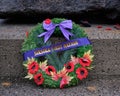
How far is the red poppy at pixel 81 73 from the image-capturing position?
4.14 metres

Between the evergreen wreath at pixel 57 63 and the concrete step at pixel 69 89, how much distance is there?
3.0 inches

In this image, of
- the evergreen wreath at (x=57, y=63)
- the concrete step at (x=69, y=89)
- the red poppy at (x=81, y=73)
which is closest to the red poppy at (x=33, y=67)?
the evergreen wreath at (x=57, y=63)

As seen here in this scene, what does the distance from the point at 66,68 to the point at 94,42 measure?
48 centimetres

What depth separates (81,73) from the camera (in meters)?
4.18

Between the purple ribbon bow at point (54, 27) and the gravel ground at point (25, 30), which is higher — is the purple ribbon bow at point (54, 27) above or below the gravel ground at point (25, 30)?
above

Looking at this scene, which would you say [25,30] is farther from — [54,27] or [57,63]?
[57,63]

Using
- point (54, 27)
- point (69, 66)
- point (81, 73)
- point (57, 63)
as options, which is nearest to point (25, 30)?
point (54, 27)

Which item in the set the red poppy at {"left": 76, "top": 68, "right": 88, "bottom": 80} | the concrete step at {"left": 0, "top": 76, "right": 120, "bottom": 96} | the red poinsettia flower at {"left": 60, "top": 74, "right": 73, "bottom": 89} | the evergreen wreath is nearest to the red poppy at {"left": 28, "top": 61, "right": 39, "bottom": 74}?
the evergreen wreath

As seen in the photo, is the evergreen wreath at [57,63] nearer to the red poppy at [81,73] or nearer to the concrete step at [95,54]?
the red poppy at [81,73]

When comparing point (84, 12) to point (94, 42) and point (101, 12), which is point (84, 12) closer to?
point (101, 12)

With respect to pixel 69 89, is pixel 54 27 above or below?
above

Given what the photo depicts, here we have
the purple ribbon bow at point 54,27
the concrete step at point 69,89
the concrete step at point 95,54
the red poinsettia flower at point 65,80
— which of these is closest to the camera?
the concrete step at point 69,89

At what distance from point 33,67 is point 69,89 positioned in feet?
1.35

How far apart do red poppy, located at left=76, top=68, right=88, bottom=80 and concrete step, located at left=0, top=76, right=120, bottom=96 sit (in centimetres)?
10
